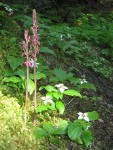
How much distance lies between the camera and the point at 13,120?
283 cm

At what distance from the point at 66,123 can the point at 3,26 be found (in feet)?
7.86

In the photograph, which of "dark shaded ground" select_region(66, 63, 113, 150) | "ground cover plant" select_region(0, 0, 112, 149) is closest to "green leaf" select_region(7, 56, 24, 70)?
"ground cover plant" select_region(0, 0, 112, 149)

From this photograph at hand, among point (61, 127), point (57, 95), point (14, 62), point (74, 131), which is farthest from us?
point (14, 62)

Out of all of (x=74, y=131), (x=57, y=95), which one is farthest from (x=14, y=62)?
(x=74, y=131)

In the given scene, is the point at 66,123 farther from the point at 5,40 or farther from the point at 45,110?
the point at 5,40

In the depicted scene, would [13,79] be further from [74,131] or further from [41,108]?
[74,131]

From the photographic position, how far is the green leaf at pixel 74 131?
2.71 m

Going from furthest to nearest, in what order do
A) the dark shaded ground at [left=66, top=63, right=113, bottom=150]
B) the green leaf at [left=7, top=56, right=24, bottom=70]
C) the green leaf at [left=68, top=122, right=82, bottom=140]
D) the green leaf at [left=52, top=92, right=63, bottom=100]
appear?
the green leaf at [left=7, top=56, right=24, bottom=70]
the dark shaded ground at [left=66, top=63, right=113, bottom=150]
the green leaf at [left=52, top=92, right=63, bottom=100]
the green leaf at [left=68, top=122, right=82, bottom=140]

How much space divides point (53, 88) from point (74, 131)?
0.60m

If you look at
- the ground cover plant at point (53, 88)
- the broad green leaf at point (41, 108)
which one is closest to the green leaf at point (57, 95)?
the ground cover plant at point (53, 88)

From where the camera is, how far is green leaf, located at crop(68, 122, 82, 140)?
271cm

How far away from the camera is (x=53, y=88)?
10.2 ft

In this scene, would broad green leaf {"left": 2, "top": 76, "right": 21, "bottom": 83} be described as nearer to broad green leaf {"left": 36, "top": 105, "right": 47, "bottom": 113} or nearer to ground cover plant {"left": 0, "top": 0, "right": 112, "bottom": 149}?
ground cover plant {"left": 0, "top": 0, "right": 112, "bottom": 149}

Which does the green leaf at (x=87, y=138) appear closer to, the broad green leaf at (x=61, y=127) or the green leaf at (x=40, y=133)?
the broad green leaf at (x=61, y=127)
